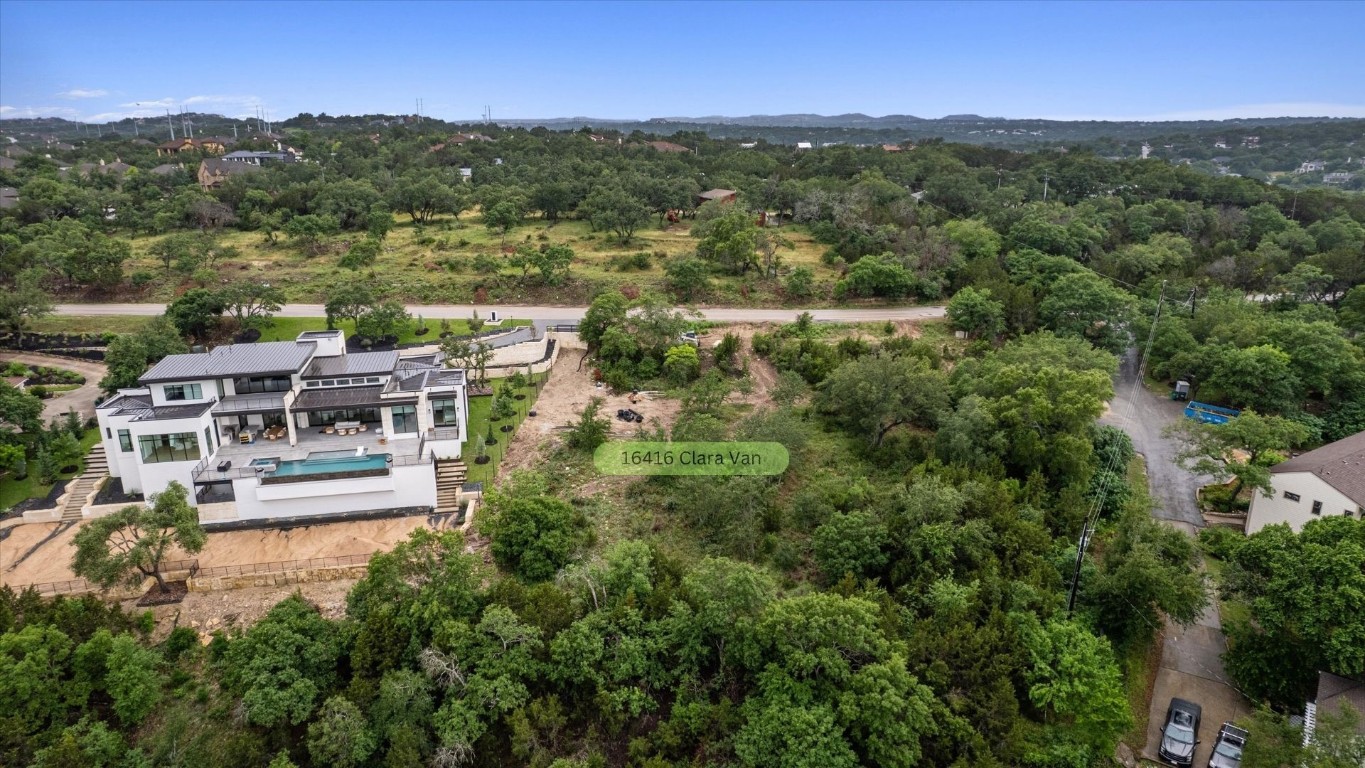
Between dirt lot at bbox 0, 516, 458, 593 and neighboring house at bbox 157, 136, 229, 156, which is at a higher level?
neighboring house at bbox 157, 136, 229, 156

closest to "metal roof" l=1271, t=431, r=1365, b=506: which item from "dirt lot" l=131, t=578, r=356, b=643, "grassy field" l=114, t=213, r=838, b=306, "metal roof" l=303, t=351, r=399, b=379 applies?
"grassy field" l=114, t=213, r=838, b=306

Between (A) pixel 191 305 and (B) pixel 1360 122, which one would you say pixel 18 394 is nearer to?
(A) pixel 191 305

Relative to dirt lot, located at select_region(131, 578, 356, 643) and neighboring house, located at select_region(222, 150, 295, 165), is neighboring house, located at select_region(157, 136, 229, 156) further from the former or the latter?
dirt lot, located at select_region(131, 578, 356, 643)

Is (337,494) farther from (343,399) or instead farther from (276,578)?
(343,399)

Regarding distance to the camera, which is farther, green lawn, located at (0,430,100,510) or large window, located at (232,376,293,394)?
large window, located at (232,376,293,394)

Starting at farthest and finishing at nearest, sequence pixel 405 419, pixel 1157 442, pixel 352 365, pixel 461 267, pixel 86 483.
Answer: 1. pixel 461 267
2. pixel 1157 442
3. pixel 352 365
4. pixel 405 419
5. pixel 86 483

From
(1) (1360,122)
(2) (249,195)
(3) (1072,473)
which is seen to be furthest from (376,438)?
(1) (1360,122)

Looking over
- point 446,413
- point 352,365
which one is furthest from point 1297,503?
point 352,365
